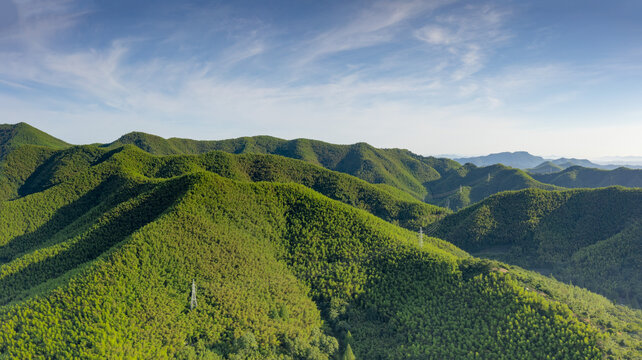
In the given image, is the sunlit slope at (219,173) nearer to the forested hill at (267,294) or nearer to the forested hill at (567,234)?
the forested hill at (567,234)

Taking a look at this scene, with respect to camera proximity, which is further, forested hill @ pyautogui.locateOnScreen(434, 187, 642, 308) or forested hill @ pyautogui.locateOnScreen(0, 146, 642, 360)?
forested hill @ pyautogui.locateOnScreen(434, 187, 642, 308)

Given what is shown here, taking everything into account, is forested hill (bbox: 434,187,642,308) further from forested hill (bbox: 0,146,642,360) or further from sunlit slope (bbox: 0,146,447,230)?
forested hill (bbox: 0,146,642,360)

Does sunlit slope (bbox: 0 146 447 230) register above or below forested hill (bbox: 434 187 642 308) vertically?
above

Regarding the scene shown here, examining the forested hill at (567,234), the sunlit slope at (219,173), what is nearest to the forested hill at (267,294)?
the forested hill at (567,234)

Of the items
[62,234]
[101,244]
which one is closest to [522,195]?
[101,244]

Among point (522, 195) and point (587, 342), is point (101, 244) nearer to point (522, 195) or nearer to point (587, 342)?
point (587, 342)

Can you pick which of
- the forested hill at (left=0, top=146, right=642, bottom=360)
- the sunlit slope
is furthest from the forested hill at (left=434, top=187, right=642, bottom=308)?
the forested hill at (left=0, top=146, right=642, bottom=360)
